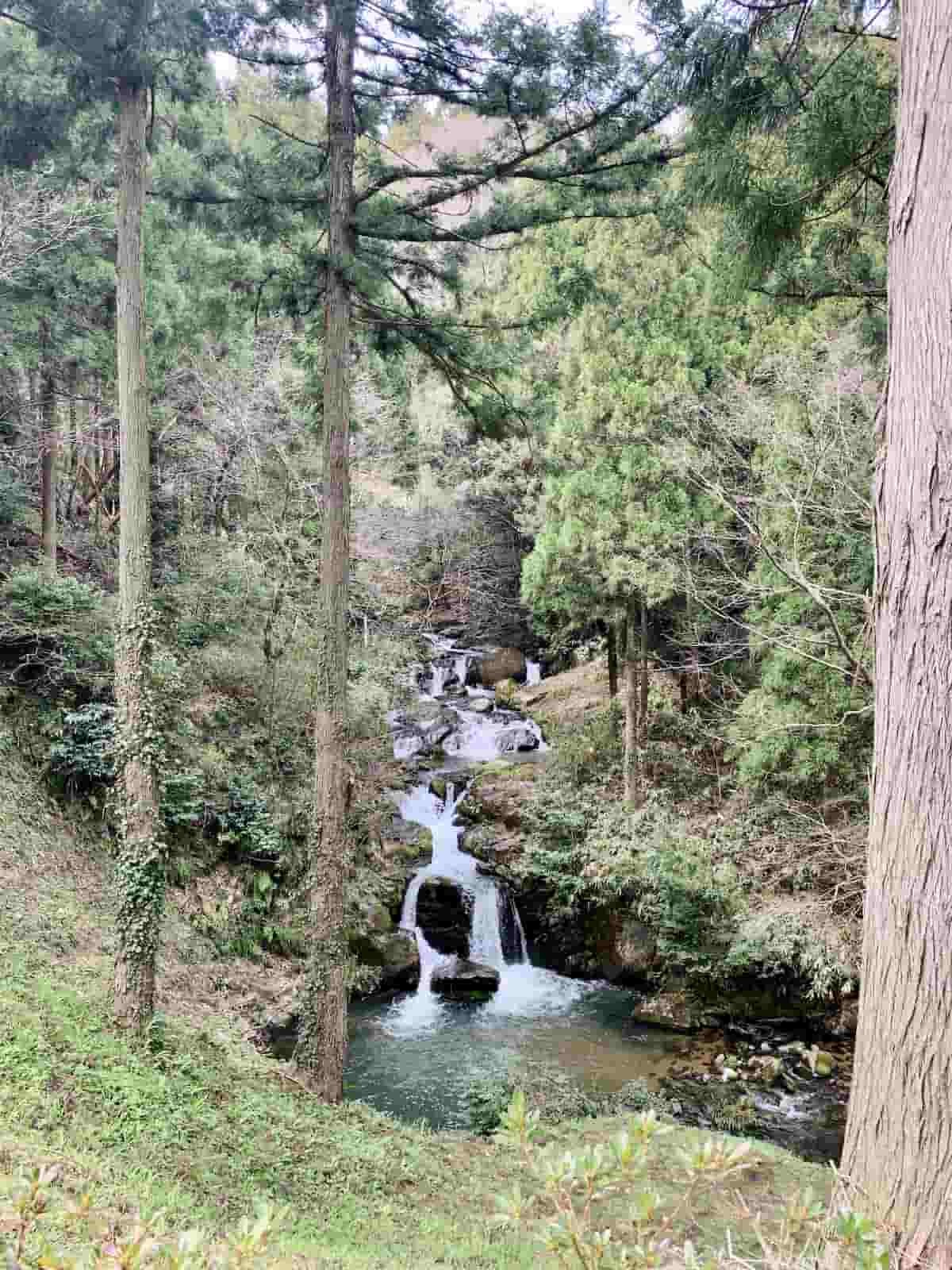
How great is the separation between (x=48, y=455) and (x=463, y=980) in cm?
948

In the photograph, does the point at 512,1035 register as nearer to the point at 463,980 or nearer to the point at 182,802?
the point at 463,980

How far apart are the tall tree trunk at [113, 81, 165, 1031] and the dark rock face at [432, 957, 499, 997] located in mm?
5824

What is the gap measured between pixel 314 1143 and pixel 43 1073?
1917 millimetres

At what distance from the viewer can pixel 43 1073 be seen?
4621 mm

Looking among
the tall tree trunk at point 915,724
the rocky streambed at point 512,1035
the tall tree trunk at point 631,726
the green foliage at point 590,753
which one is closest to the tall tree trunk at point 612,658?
the green foliage at point 590,753

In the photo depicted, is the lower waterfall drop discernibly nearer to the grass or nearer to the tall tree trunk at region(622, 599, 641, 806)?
the tall tree trunk at region(622, 599, 641, 806)

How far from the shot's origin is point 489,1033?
979cm

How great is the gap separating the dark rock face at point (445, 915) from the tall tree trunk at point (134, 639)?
660 cm

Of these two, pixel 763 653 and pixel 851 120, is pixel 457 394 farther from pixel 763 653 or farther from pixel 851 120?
pixel 763 653

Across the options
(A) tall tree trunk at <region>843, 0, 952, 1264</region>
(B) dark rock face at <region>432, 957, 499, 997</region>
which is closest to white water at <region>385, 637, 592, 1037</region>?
(B) dark rock face at <region>432, 957, 499, 997</region>

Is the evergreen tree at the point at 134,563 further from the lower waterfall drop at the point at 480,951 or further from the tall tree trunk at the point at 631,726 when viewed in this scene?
the tall tree trunk at the point at 631,726

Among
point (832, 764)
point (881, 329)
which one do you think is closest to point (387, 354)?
point (881, 329)

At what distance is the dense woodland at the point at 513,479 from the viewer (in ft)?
6.81

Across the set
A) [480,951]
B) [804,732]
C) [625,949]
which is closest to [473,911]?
[480,951]
